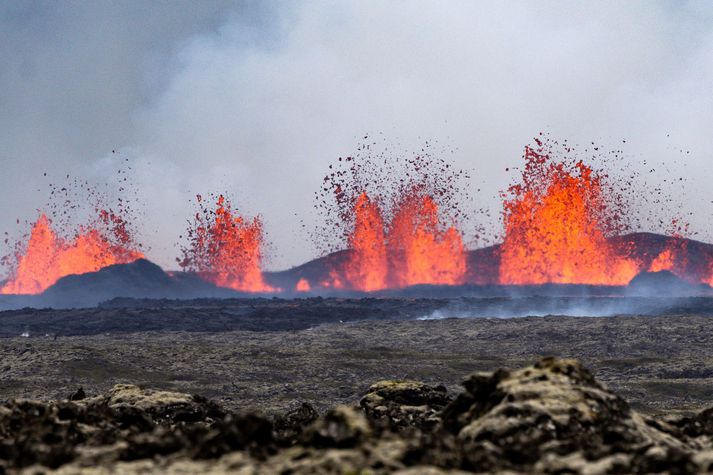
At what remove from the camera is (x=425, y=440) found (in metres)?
10.3

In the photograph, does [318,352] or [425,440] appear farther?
[318,352]

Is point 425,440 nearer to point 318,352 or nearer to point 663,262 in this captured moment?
point 318,352

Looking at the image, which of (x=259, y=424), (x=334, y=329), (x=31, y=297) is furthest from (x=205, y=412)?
(x=31, y=297)

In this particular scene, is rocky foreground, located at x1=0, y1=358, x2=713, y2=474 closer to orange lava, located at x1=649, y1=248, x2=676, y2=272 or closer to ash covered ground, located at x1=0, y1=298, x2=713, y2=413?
ash covered ground, located at x1=0, y1=298, x2=713, y2=413

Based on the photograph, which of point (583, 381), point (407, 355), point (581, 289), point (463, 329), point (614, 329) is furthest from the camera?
point (581, 289)

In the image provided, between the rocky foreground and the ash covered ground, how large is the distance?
28.3 meters

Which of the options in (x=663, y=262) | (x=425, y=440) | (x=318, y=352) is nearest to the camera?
(x=425, y=440)

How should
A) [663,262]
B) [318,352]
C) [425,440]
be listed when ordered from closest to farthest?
[425,440]
[318,352]
[663,262]

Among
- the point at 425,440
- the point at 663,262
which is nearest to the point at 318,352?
the point at 425,440

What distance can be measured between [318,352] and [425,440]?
56.6 m

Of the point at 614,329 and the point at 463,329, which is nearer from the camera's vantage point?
the point at 614,329

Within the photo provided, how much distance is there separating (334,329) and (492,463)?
7990cm

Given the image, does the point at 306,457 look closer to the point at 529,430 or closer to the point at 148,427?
the point at 529,430

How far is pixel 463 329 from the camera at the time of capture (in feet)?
277
